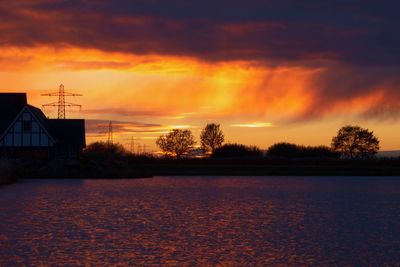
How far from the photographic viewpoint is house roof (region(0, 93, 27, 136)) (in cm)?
6589

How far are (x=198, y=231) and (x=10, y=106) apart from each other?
5279 cm

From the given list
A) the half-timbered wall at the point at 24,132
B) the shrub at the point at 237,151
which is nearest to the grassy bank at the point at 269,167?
the shrub at the point at 237,151

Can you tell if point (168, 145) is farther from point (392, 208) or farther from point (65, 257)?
point (65, 257)

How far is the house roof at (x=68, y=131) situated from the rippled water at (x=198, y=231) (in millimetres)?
37251

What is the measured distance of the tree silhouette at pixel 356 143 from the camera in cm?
9025

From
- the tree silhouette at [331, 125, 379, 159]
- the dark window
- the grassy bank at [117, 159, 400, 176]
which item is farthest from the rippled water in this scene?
the tree silhouette at [331, 125, 379, 159]

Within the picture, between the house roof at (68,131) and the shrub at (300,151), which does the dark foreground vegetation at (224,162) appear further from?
the house roof at (68,131)

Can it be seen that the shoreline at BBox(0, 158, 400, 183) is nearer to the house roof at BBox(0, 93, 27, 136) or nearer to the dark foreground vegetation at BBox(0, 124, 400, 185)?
the dark foreground vegetation at BBox(0, 124, 400, 185)

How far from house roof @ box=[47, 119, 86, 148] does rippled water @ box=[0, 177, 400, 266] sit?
37.3 metres

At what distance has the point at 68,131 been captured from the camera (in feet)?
228

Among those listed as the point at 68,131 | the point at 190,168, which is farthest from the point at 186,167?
the point at 68,131

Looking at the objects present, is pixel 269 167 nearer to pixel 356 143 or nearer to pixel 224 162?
pixel 224 162

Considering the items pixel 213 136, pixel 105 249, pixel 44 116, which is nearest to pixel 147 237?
pixel 105 249

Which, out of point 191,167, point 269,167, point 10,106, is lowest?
point 269,167
